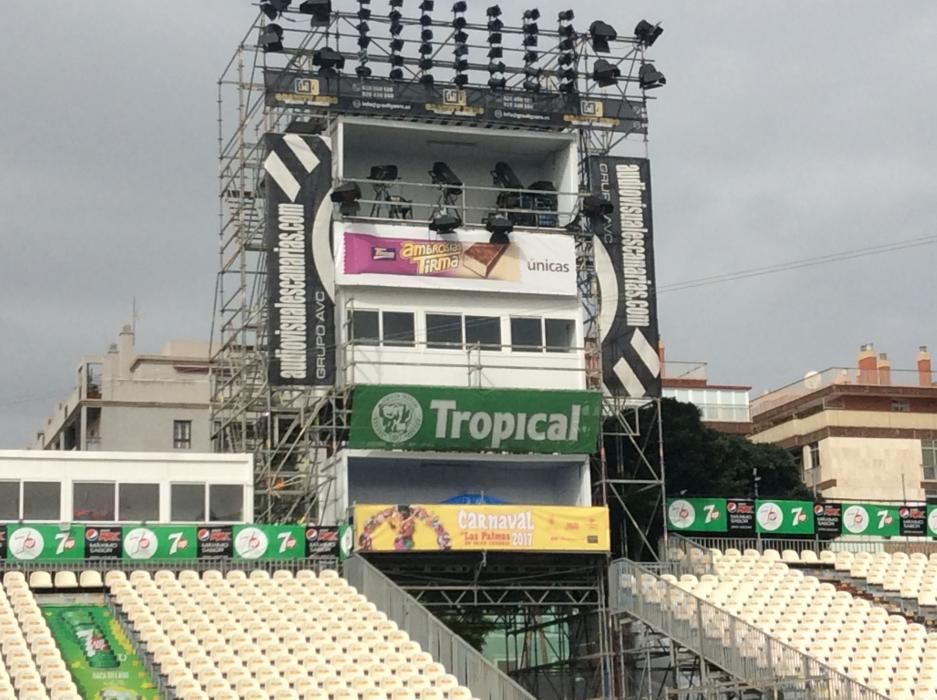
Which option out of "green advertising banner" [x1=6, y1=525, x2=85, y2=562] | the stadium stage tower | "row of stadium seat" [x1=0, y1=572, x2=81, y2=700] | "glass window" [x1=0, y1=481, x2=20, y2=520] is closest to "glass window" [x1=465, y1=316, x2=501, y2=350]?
the stadium stage tower

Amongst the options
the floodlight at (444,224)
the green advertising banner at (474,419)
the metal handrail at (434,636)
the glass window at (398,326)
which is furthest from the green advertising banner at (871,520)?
the metal handrail at (434,636)

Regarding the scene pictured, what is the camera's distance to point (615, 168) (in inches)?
2026

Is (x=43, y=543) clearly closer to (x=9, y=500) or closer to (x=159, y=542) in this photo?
(x=159, y=542)

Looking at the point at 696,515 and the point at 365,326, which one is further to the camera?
the point at 696,515

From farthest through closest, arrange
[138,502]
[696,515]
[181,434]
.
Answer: [181,434], [696,515], [138,502]

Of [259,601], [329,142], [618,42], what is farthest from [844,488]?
[259,601]

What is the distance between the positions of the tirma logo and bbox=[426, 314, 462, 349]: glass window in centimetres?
243

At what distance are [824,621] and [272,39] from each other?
22.0 meters

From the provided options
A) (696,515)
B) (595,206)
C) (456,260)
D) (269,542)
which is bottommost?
(269,542)

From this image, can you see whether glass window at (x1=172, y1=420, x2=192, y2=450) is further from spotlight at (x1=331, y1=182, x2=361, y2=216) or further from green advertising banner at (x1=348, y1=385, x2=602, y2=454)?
green advertising banner at (x1=348, y1=385, x2=602, y2=454)

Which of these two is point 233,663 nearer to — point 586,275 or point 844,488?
point 586,275

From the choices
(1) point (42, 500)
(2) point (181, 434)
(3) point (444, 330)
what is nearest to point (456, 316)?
(3) point (444, 330)

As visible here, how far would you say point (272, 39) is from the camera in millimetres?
50031

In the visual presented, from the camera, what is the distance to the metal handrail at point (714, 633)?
37.0 meters
